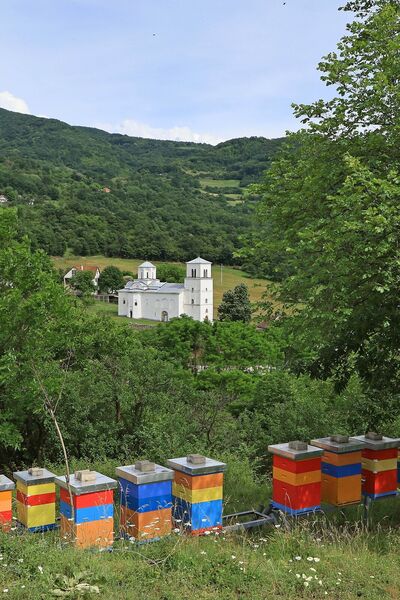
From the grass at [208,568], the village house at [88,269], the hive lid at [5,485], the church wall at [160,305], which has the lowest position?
the church wall at [160,305]

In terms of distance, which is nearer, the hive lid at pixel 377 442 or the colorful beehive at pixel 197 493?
the colorful beehive at pixel 197 493

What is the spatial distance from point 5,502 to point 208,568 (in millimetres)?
2473

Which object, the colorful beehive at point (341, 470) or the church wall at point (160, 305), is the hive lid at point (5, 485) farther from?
the church wall at point (160, 305)

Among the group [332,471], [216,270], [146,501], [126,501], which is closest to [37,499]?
[126,501]

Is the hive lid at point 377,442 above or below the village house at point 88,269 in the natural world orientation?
below

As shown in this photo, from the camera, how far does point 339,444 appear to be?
25.3ft

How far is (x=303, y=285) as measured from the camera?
10953 millimetres

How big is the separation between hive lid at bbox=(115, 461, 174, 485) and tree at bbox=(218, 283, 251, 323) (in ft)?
287

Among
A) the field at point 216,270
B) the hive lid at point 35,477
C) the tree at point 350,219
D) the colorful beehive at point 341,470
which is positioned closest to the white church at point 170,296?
the field at point 216,270

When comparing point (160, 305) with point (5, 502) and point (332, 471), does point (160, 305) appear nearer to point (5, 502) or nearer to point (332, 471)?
point (332, 471)

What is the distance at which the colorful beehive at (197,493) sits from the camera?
6.63 m

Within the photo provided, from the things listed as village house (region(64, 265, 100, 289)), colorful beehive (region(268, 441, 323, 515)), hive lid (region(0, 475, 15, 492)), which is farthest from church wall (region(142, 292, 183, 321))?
hive lid (region(0, 475, 15, 492))

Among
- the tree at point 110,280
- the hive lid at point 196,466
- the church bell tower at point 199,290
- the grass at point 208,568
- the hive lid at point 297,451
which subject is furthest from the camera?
the tree at point 110,280

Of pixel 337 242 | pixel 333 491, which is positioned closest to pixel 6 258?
pixel 337 242
